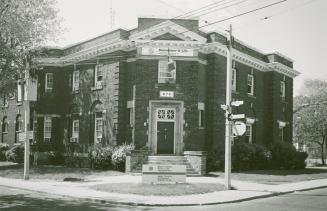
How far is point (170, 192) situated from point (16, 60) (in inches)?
630

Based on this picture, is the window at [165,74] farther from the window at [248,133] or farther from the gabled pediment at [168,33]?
the window at [248,133]

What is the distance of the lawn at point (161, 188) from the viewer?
16.6m

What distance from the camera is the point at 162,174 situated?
19031 mm

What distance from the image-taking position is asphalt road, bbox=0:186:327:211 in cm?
1316

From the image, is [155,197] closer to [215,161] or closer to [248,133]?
[215,161]

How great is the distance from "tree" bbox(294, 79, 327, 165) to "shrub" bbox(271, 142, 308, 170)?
12831 millimetres

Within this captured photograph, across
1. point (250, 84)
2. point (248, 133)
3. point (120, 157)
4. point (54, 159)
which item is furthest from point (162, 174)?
point (250, 84)

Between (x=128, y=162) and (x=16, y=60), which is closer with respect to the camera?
(x=128, y=162)

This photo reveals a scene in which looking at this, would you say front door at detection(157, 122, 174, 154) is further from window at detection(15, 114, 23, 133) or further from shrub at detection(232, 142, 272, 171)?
window at detection(15, 114, 23, 133)

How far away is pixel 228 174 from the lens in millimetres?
17953

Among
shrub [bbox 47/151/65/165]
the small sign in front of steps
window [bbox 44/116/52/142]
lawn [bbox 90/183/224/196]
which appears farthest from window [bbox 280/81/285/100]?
the small sign in front of steps

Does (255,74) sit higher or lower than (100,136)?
higher

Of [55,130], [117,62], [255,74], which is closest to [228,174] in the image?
[117,62]

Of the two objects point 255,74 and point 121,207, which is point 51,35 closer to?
point 255,74
